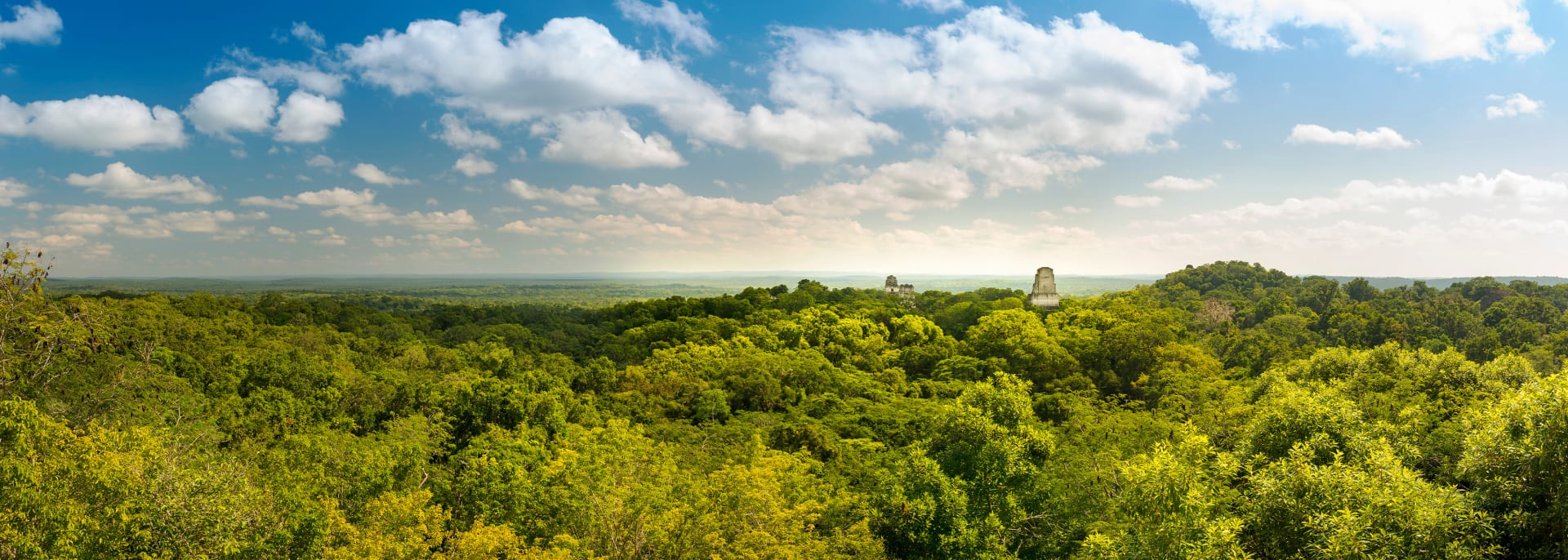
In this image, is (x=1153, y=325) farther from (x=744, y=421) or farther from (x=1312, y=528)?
(x=1312, y=528)

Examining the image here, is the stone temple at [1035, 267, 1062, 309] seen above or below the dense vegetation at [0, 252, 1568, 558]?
above

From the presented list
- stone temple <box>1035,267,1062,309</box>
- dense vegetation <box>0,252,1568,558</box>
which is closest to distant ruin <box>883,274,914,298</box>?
stone temple <box>1035,267,1062,309</box>

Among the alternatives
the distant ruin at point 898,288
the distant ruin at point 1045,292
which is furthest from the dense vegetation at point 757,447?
the distant ruin at point 898,288

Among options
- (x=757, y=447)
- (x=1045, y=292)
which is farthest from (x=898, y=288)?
(x=757, y=447)

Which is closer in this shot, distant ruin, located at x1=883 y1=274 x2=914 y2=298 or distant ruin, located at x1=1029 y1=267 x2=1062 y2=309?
distant ruin, located at x1=1029 y1=267 x2=1062 y2=309

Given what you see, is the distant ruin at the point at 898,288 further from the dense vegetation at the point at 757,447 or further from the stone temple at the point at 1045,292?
the dense vegetation at the point at 757,447

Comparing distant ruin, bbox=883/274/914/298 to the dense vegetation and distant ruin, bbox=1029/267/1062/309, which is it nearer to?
distant ruin, bbox=1029/267/1062/309

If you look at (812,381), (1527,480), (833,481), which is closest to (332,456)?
(833,481)

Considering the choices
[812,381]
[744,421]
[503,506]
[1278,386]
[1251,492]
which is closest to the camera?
[1251,492]

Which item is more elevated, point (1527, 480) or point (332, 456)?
point (1527, 480)
